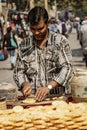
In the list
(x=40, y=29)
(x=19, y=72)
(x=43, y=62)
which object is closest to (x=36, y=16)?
(x=40, y=29)

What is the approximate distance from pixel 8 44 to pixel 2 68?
1.55 m

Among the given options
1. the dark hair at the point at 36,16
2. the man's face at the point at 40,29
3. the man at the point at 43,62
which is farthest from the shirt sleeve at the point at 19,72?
the dark hair at the point at 36,16

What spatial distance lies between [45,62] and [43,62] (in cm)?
2

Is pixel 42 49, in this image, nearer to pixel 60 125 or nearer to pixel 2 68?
pixel 60 125

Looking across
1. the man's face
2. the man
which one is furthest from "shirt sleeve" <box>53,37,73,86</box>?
the man's face

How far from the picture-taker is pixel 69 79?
409 cm

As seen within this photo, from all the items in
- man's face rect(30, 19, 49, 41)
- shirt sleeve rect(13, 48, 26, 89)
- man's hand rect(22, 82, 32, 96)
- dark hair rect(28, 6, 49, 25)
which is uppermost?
dark hair rect(28, 6, 49, 25)

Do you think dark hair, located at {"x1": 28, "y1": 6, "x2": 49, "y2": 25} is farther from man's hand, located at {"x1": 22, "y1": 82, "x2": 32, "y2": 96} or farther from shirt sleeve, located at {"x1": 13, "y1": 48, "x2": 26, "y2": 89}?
man's hand, located at {"x1": 22, "y1": 82, "x2": 32, "y2": 96}

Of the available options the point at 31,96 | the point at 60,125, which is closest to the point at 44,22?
the point at 31,96

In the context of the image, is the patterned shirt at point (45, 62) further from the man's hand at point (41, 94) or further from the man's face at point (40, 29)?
the man's hand at point (41, 94)

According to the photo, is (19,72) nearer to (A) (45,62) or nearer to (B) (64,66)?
(A) (45,62)

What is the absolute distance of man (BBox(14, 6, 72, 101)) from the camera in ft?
13.4

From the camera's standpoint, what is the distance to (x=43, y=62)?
4215 mm

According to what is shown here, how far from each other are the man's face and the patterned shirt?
3.3 inches
